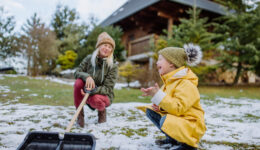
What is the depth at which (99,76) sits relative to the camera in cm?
243

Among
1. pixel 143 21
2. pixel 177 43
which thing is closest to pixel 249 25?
pixel 177 43

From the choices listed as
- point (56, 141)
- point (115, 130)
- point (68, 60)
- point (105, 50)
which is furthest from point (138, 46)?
point (56, 141)

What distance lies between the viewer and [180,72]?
148 centimetres

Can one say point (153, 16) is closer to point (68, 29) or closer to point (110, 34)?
point (110, 34)

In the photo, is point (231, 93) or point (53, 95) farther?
point (231, 93)

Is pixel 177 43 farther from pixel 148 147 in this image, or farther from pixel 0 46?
pixel 0 46

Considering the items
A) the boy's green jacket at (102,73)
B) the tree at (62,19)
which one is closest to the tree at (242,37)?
the boy's green jacket at (102,73)

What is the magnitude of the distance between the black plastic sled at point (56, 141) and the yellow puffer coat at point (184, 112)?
0.62 meters

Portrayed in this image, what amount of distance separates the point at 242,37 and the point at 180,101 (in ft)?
29.7

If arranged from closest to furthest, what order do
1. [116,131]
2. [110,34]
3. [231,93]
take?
[116,131], [231,93], [110,34]

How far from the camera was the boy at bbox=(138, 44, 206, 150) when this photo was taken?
4.38 feet

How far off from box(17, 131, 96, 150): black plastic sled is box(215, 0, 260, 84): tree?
8279mm

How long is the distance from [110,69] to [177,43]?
5.71m

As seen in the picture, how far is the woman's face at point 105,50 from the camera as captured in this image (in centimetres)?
239
